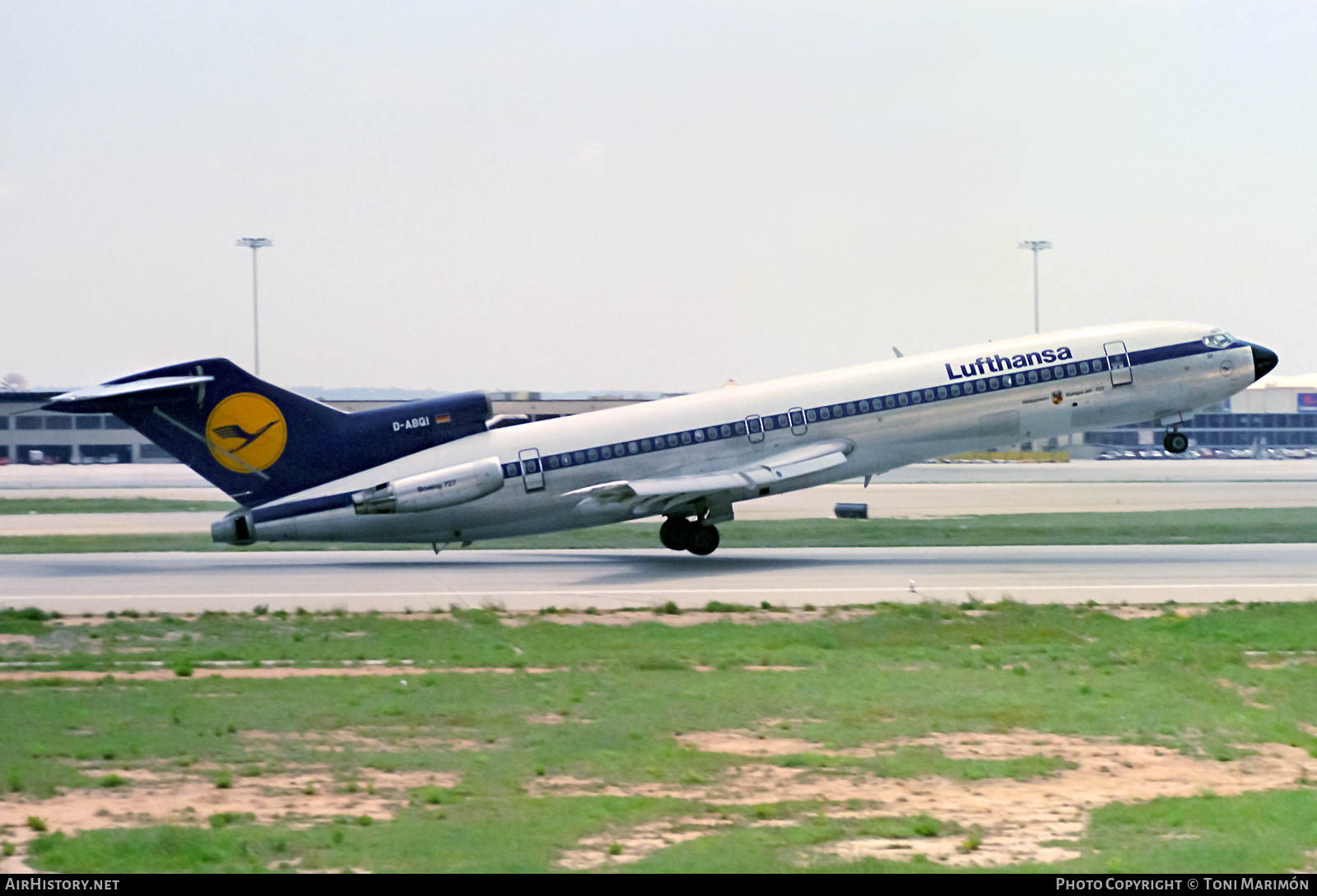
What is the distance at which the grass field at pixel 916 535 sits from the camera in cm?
3859

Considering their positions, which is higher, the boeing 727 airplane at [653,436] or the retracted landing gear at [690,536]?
the boeing 727 airplane at [653,436]

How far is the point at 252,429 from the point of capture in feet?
108

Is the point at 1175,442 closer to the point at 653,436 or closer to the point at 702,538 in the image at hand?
the point at 702,538

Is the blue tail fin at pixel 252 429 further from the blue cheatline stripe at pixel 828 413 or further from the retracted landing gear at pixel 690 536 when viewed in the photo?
the retracted landing gear at pixel 690 536

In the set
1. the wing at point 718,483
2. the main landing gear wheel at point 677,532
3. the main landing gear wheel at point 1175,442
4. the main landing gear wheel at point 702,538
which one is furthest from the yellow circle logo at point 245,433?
the main landing gear wheel at point 1175,442

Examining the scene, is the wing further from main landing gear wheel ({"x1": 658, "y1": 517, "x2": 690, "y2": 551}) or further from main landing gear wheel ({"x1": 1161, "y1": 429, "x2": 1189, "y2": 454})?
main landing gear wheel ({"x1": 1161, "y1": 429, "x2": 1189, "y2": 454})

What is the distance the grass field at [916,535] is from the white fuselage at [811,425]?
15.1ft

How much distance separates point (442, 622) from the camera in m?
23.5

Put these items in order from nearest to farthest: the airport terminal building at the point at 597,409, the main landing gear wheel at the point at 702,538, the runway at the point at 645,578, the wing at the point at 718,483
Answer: the runway at the point at 645,578
the wing at the point at 718,483
the main landing gear wheel at the point at 702,538
the airport terminal building at the point at 597,409

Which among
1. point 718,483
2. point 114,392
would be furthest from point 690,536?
point 114,392

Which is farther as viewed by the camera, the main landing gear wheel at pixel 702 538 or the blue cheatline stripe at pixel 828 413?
A: the main landing gear wheel at pixel 702 538

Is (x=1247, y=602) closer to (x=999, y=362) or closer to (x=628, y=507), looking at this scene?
(x=999, y=362)

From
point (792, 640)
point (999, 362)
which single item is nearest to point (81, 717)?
point (792, 640)

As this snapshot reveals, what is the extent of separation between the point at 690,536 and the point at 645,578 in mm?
4484
